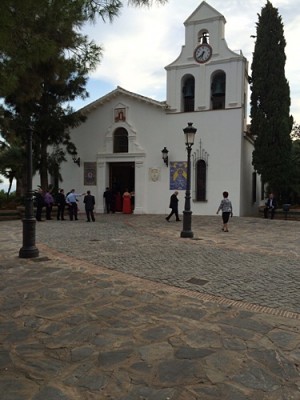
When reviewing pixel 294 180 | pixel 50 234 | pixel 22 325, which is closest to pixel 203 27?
pixel 294 180

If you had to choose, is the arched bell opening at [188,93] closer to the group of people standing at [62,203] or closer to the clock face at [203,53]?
the clock face at [203,53]

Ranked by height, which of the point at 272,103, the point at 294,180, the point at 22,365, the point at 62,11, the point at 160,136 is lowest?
the point at 22,365

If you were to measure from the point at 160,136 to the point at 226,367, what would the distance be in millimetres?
18439

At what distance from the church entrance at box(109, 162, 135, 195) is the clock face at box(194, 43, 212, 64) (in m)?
7.48

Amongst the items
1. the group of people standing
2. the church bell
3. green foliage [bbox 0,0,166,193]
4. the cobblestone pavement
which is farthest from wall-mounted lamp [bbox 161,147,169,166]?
green foliage [bbox 0,0,166,193]

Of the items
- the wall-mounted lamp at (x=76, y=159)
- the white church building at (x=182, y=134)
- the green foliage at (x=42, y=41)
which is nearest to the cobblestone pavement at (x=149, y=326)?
the green foliage at (x=42, y=41)

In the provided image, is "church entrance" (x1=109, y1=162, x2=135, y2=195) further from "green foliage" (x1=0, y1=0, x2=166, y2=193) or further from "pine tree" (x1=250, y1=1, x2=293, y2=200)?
"green foliage" (x1=0, y1=0, x2=166, y2=193)

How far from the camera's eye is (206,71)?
20.1 meters

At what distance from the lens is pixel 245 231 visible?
1388 cm

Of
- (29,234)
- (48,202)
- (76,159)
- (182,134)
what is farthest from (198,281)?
(76,159)

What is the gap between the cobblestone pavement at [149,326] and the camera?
318cm

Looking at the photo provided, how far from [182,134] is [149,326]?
16909 millimetres

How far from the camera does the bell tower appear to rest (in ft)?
63.8

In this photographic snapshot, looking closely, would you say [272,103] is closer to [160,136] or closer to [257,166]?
[257,166]
